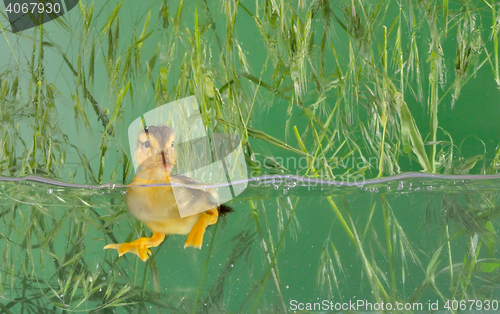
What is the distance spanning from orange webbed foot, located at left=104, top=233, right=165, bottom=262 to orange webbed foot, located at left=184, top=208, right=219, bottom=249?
0.14 m

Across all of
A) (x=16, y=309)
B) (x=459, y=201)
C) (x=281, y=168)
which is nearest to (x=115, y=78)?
(x=281, y=168)

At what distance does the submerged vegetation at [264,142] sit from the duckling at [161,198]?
9cm

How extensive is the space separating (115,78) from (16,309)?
1.62m

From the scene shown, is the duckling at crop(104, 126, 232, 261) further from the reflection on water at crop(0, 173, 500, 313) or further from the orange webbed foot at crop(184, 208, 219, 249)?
the reflection on water at crop(0, 173, 500, 313)

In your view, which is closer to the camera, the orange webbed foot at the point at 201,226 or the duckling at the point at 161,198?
the duckling at the point at 161,198

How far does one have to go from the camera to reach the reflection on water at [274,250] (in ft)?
5.81

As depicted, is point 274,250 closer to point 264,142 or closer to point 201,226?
point 201,226

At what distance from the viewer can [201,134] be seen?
1514 millimetres

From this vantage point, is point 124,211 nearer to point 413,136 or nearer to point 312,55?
point 312,55

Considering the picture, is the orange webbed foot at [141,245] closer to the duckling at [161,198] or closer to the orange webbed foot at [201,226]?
the duckling at [161,198]

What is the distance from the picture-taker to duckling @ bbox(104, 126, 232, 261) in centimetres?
148

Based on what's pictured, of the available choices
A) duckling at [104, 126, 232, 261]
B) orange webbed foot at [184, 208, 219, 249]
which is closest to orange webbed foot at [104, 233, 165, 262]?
duckling at [104, 126, 232, 261]

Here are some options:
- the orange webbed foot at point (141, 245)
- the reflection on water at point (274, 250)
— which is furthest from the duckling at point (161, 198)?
the reflection on water at point (274, 250)

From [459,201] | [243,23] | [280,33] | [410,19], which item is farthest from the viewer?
[459,201]
